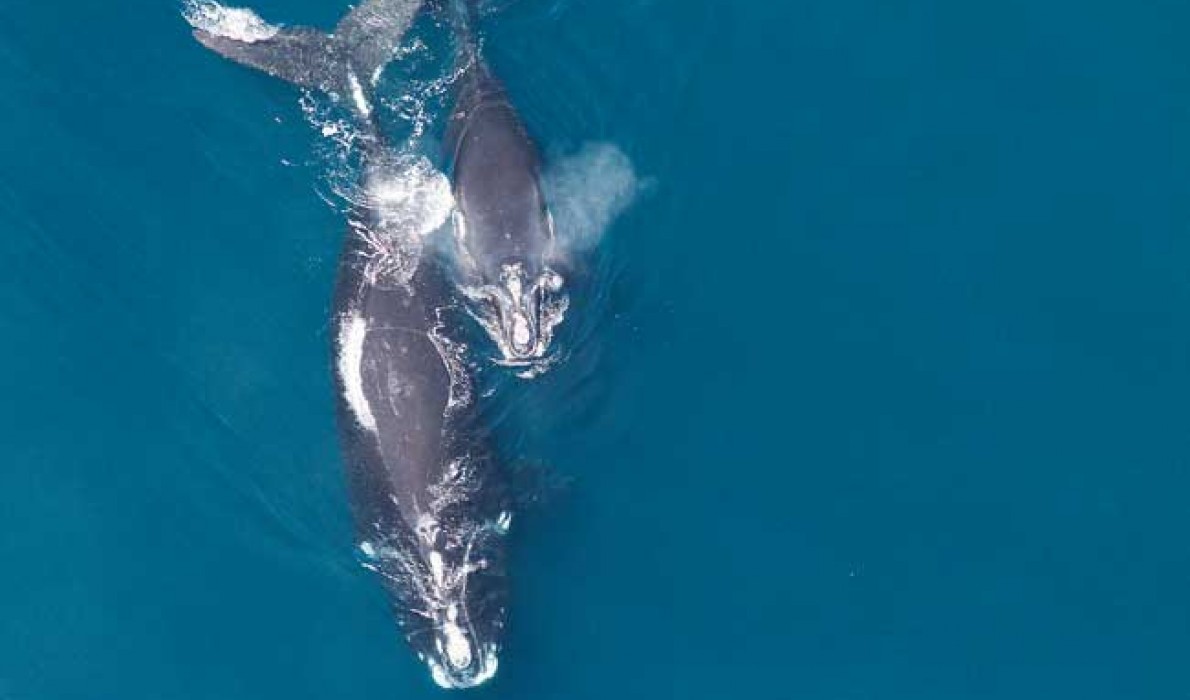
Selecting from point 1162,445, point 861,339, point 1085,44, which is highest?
point 1085,44

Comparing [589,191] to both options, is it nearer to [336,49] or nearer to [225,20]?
[336,49]

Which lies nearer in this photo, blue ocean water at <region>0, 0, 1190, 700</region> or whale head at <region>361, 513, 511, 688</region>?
whale head at <region>361, 513, 511, 688</region>

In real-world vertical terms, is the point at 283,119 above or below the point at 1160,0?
below

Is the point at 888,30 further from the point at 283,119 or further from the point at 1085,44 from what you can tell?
the point at 283,119

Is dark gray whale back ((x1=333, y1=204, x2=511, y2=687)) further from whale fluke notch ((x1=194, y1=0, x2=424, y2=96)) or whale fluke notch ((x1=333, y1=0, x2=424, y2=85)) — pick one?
whale fluke notch ((x1=333, y1=0, x2=424, y2=85))

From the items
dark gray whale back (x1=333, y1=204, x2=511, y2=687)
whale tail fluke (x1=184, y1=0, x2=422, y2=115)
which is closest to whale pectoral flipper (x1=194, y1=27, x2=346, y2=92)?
whale tail fluke (x1=184, y1=0, x2=422, y2=115)

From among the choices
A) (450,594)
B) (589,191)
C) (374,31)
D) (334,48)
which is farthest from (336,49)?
(450,594)

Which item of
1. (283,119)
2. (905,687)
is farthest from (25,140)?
(905,687)

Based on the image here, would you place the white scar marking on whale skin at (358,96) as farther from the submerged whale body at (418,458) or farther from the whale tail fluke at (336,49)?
the submerged whale body at (418,458)
